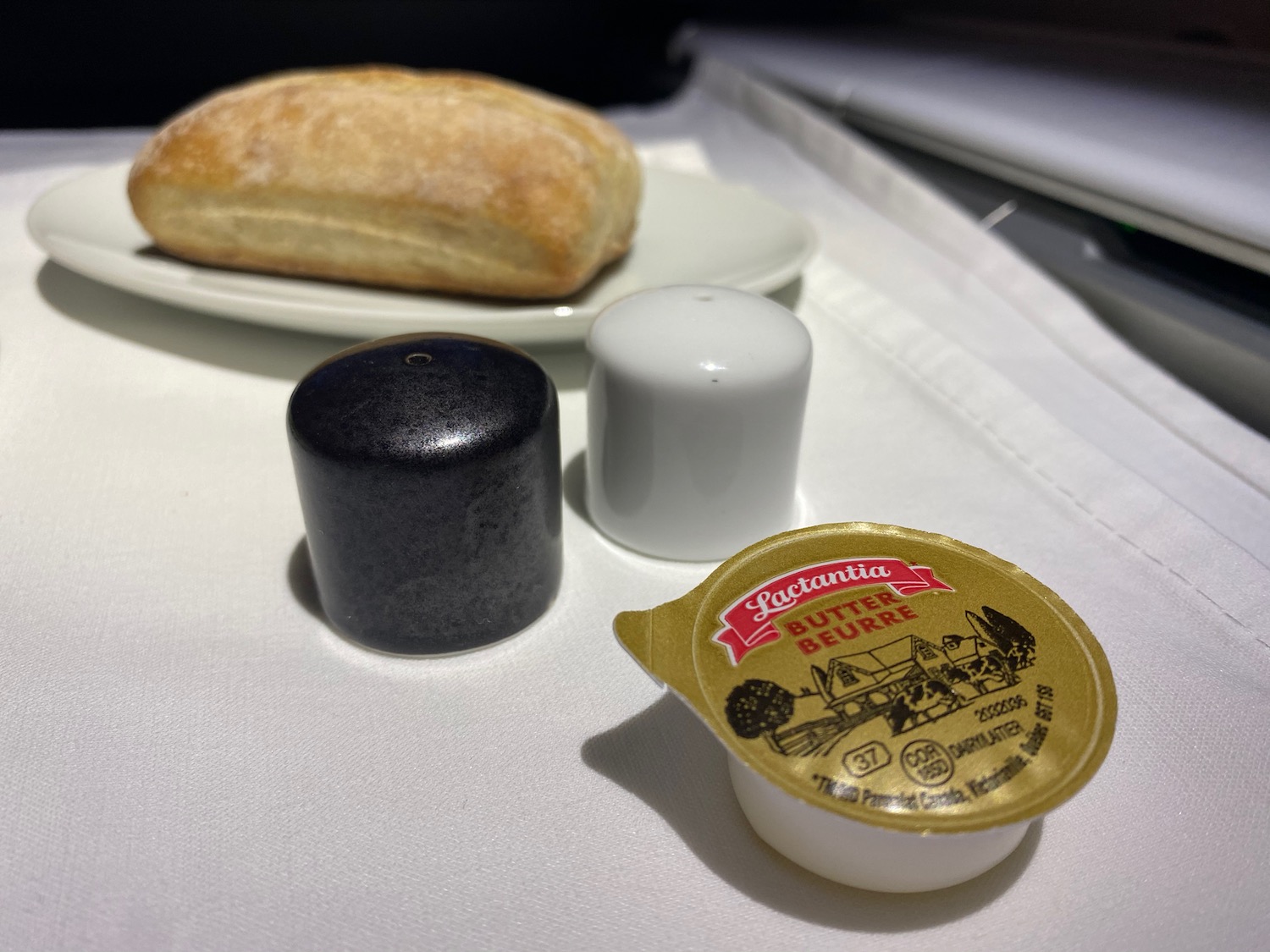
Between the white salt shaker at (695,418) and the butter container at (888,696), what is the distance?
92 millimetres

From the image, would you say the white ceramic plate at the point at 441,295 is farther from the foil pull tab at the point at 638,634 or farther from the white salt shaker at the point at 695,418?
the foil pull tab at the point at 638,634

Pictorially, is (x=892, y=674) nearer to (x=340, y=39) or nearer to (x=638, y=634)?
(x=638, y=634)

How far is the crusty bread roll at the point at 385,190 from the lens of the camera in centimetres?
75

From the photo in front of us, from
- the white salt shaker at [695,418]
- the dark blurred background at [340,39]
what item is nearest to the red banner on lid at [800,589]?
the white salt shaker at [695,418]

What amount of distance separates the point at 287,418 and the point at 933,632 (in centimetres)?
33

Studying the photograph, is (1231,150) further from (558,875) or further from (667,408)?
(558,875)

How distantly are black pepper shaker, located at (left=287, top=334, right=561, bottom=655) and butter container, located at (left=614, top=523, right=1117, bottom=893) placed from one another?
10cm

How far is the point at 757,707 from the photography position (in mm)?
407

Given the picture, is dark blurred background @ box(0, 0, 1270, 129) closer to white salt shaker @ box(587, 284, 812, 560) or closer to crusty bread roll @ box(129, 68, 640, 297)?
crusty bread roll @ box(129, 68, 640, 297)

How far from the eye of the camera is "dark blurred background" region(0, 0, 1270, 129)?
1.46m

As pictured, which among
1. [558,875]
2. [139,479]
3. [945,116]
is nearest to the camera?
[558,875]

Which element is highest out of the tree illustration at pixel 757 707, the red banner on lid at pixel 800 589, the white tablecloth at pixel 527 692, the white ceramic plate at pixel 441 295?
the tree illustration at pixel 757 707

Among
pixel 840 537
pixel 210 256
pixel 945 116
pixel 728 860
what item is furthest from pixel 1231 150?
pixel 210 256

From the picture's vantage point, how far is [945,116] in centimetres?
101
